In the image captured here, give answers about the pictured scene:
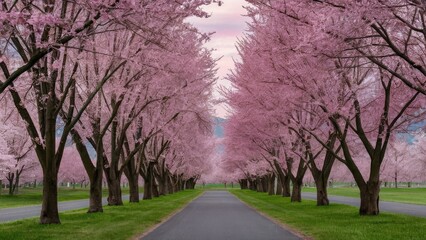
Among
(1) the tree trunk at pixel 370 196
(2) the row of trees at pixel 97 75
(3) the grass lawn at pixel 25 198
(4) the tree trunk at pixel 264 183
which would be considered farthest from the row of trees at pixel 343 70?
(4) the tree trunk at pixel 264 183

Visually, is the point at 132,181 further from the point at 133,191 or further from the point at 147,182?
the point at 147,182

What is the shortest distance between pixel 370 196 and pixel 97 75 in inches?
556

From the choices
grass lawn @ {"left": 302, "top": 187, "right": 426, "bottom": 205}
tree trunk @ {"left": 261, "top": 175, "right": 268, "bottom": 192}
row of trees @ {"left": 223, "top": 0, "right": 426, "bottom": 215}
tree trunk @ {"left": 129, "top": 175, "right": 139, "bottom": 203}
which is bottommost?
grass lawn @ {"left": 302, "top": 187, "right": 426, "bottom": 205}

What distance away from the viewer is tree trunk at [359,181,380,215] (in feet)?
72.4

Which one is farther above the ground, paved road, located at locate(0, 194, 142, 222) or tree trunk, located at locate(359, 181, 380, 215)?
tree trunk, located at locate(359, 181, 380, 215)

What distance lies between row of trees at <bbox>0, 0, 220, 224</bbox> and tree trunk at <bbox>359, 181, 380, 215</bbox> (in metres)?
9.93

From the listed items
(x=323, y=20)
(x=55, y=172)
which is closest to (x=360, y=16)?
(x=323, y=20)

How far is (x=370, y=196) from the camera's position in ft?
72.7

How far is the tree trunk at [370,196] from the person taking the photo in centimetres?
2206

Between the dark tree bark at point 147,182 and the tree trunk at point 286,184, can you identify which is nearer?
the dark tree bark at point 147,182

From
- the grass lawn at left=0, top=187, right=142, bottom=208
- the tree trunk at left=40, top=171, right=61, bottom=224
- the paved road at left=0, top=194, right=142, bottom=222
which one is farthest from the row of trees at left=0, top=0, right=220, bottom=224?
the grass lawn at left=0, top=187, right=142, bottom=208

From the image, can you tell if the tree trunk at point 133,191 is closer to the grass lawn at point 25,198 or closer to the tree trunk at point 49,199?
the grass lawn at point 25,198

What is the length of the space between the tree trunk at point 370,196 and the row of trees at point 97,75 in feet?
32.6

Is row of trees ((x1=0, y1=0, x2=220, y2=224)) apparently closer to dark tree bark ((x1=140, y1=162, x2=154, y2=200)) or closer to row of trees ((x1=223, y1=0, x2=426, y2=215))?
dark tree bark ((x1=140, y1=162, x2=154, y2=200))
